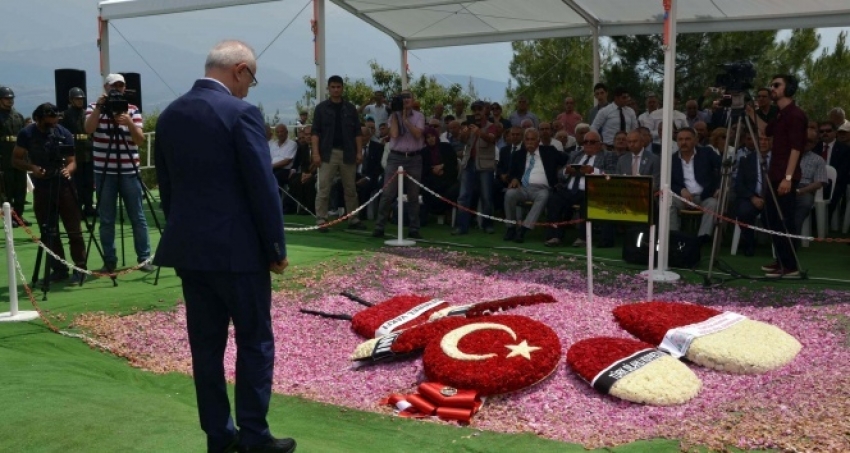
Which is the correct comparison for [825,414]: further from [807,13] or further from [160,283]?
[807,13]

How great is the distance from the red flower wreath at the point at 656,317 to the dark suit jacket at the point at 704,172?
4.00 meters

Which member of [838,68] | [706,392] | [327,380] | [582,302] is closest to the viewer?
[706,392]

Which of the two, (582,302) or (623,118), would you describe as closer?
(582,302)

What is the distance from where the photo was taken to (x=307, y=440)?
443 centimetres

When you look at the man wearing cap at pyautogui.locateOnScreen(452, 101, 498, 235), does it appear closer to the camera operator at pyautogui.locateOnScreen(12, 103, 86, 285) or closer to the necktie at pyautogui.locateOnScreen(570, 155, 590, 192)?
the necktie at pyautogui.locateOnScreen(570, 155, 590, 192)

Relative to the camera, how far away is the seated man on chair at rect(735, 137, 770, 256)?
32.3 ft

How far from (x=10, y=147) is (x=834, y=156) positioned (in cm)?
1093

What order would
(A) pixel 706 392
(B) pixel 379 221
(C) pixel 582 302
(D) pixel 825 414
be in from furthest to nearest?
(B) pixel 379 221, (C) pixel 582 302, (A) pixel 706 392, (D) pixel 825 414

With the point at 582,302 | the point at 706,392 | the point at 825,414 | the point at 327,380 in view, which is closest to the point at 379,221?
the point at 582,302

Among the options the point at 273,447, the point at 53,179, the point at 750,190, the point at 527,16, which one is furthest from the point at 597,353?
the point at 527,16

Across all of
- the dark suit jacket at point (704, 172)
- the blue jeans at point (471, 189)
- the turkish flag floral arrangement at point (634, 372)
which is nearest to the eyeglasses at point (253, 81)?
the turkish flag floral arrangement at point (634, 372)

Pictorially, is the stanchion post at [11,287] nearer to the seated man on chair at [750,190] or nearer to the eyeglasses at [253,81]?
the eyeglasses at [253,81]

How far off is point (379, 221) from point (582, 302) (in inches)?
179

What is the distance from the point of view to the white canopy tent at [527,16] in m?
12.3
